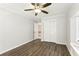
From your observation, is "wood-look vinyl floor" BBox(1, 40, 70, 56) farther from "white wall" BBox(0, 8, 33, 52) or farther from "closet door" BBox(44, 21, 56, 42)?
"closet door" BBox(44, 21, 56, 42)

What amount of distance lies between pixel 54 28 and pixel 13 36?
253cm

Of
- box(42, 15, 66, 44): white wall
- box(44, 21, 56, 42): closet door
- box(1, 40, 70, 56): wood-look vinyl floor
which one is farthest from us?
box(44, 21, 56, 42): closet door

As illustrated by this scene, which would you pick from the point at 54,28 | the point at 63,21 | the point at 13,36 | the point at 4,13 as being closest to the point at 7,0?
the point at 4,13

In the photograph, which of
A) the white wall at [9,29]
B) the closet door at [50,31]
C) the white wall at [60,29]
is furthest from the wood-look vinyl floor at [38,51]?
the closet door at [50,31]

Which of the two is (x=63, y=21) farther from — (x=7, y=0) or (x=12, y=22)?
(x=7, y=0)

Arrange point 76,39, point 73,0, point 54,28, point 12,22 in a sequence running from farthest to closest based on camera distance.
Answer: point 54,28 < point 12,22 < point 76,39 < point 73,0

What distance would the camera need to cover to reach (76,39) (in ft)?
8.18

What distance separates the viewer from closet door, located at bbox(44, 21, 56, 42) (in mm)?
4893

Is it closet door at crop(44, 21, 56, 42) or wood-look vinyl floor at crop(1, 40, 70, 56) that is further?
closet door at crop(44, 21, 56, 42)

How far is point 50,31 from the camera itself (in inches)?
198

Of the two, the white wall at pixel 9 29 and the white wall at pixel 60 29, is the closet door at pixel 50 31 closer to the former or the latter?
the white wall at pixel 60 29

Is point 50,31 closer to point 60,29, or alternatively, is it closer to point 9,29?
point 60,29

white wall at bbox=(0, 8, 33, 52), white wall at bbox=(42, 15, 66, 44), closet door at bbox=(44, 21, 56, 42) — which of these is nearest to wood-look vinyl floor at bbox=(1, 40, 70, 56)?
white wall at bbox=(0, 8, 33, 52)

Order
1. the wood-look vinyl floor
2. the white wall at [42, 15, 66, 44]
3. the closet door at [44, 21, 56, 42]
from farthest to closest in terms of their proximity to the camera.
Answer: the closet door at [44, 21, 56, 42]
the white wall at [42, 15, 66, 44]
the wood-look vinyl floor
